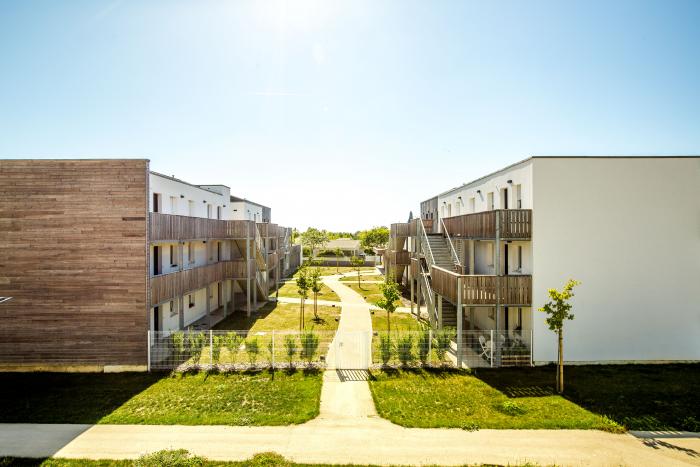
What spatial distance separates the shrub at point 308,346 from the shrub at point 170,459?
19.9ft

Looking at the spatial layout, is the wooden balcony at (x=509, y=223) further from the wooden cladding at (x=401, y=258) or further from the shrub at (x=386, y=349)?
the wooden cladding at (x=401, y=258)

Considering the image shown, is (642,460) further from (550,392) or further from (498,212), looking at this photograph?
(498,212)

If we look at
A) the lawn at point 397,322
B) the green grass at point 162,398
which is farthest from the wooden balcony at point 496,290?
the green grass at point 162,398

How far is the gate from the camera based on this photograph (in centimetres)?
1459

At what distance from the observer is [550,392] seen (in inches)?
480

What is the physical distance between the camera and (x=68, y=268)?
1429 cm

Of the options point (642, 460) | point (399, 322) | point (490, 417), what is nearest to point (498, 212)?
point (490, 417)

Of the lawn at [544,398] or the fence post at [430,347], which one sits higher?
the fence post at [430,347]

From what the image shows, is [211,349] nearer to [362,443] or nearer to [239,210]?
[362,443]

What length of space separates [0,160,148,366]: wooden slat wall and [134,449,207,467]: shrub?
653cm

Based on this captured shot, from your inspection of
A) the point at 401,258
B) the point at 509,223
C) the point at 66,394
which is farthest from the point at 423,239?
the point at 66,394

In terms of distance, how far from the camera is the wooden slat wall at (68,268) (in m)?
14.2

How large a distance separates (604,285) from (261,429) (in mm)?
14474

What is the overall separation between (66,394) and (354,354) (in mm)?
10306
